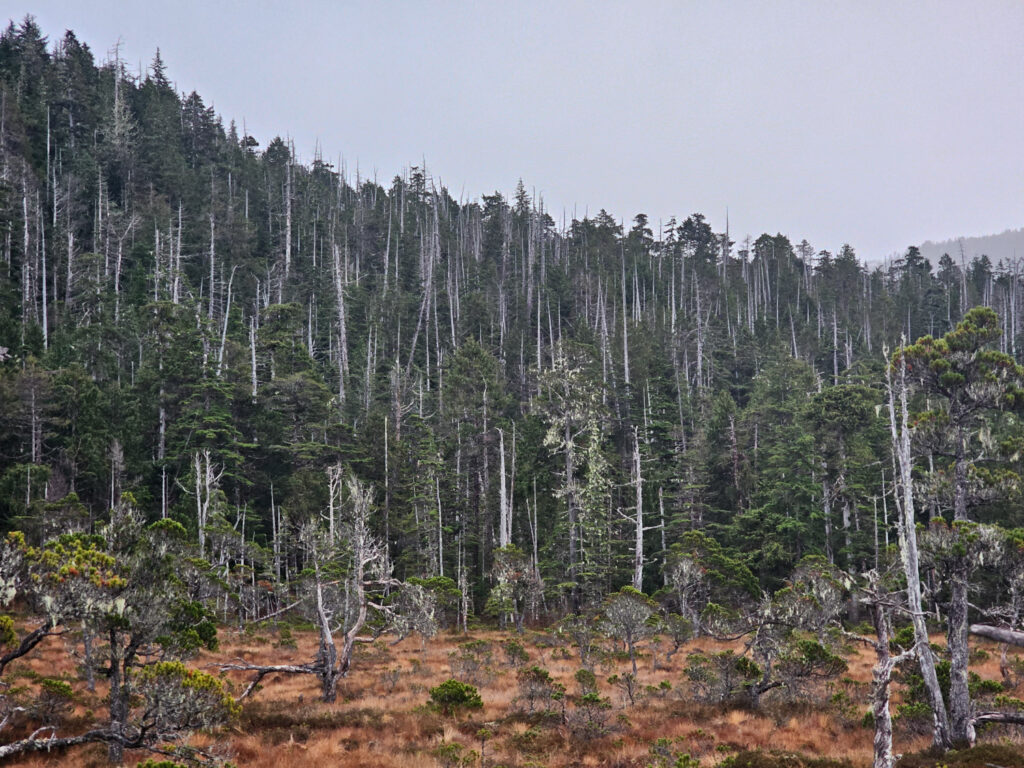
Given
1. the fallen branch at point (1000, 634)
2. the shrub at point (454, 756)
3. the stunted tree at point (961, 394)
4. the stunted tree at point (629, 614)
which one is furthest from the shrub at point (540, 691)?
the fallen branch at point (1000, 634)

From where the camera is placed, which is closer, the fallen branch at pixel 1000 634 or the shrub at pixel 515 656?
the fallen branch at pixel 1000 634

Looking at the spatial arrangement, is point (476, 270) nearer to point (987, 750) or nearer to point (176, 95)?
point (176, 95)

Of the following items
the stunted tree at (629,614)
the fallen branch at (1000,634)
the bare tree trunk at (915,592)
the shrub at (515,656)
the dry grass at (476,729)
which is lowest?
the shrub at (515,656)

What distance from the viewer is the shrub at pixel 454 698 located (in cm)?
1680

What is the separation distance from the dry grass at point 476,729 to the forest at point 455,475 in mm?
183

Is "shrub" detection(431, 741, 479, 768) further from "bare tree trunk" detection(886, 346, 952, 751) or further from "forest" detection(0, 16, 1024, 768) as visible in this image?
"bare tree trunk" detection(886, 346, 952, 751)

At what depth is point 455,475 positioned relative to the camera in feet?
122

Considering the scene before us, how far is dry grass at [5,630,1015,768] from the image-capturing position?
534 inches

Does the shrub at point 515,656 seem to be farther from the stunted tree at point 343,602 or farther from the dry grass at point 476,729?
the stunted tree at point 343,602

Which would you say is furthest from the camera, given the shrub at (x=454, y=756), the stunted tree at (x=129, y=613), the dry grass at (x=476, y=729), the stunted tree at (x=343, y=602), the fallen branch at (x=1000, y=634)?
the stunted tree at (x=343, y=602)

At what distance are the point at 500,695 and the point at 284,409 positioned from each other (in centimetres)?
2574

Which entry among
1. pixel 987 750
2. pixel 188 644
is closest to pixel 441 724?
pixel 188 644

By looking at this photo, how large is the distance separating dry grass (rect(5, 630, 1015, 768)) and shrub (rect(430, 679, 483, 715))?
40 centimetres

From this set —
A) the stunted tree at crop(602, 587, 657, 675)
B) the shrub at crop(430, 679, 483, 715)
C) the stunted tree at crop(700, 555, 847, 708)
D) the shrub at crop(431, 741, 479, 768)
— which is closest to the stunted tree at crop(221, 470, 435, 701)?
the shrub at crop(430, 679, 483, 715)
